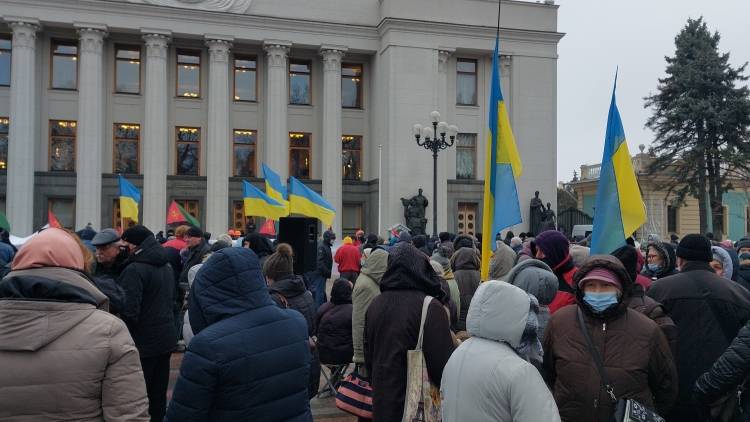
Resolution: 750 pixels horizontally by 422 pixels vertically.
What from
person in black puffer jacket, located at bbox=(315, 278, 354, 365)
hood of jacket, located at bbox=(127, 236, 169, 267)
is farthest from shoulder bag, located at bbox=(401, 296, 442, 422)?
hood of jacket, located at bbox=(127, 236, 169, 267)

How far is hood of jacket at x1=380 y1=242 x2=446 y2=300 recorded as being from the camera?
4383 millimetres

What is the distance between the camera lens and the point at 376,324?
440 centimetres

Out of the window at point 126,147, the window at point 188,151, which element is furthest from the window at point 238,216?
the window at point 126,147

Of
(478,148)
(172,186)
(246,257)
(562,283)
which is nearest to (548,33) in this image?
(478,148)

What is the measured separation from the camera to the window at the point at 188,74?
108ft

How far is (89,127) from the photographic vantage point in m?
30.0

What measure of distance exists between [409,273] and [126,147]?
101ft

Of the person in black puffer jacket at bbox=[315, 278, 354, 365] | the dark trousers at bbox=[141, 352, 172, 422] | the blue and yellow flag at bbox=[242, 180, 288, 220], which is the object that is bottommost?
the dark trousers at bbox=[141, 352, 172, 422]

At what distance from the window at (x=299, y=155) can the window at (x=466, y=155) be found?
814 cm

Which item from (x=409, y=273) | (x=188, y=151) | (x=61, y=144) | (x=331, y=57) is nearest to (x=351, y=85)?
(x=331, y=57)

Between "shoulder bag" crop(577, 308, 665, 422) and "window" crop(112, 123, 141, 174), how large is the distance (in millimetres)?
31425

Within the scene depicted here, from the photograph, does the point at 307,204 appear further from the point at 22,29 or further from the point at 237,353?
the point at 22,29

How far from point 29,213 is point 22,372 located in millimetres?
30139

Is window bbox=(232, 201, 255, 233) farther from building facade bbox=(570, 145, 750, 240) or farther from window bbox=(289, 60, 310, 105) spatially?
building facade bbox=(570, 145, 750, 240)
